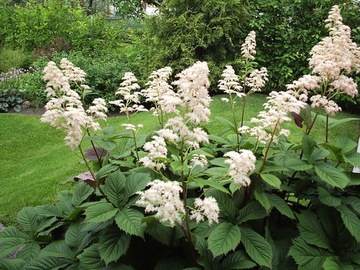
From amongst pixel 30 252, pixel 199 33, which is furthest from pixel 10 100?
pixel 30 252

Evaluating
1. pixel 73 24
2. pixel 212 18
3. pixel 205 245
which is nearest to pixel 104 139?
pixel 205 245

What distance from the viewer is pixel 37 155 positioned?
16.4ft

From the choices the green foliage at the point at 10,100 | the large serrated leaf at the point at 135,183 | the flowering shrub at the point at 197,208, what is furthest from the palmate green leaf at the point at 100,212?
the green foliage at the point at 10,100

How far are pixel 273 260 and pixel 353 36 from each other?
486 centimetres

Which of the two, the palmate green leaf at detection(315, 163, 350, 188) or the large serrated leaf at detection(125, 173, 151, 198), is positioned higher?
the palmate green leaf at detection(315, 163, 350, 188)

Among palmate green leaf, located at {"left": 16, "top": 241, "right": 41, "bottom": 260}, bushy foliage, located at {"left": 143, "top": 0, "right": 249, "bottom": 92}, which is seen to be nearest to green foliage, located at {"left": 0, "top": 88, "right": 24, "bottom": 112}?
bushy foliage, located at {"left": 143, "top": 0, "right": 249, "bottom": 92}

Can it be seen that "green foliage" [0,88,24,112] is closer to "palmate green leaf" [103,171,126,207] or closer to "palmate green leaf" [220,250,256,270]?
"palmate green leaf" [103,171,126,207]

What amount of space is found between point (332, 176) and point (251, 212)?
1.43 feet

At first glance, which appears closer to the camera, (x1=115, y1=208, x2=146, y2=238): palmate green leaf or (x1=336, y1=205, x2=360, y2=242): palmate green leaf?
(x1=115, y1=208, x2=146, y2=238): palmate green leaf

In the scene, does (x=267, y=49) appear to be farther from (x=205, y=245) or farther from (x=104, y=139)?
(x=205, y=245)

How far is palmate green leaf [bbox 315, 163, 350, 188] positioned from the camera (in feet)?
5.59

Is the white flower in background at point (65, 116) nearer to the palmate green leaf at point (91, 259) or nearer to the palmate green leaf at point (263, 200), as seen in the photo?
the palmate green leaf at point (91, 259)

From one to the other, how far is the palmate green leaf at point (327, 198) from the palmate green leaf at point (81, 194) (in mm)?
1249

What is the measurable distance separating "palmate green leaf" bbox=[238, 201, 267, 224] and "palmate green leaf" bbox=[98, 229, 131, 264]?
56 centimetres
